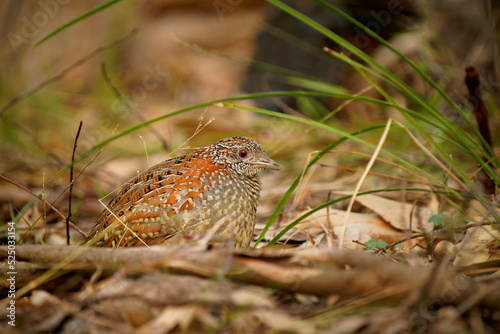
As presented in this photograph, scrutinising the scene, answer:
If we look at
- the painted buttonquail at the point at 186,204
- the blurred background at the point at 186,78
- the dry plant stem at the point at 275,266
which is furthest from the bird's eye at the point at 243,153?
the dry plant stem at the point at 275,266

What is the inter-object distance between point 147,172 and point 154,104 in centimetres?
572

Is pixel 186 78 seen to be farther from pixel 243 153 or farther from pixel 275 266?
pixel 275 266

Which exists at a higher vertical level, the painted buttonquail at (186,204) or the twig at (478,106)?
the twig at (478,106)

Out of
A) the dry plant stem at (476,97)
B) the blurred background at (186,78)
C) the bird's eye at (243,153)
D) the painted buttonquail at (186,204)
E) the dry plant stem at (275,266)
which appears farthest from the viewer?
the blurred background at (186,78)

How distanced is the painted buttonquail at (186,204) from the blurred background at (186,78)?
0.81ft

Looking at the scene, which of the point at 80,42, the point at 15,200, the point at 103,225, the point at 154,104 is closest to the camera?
the point at 103,225

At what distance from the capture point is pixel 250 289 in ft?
7.94

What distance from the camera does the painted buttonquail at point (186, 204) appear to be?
333cm

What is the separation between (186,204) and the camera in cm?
340

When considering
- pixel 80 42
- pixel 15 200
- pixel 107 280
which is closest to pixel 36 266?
pixel 107 280

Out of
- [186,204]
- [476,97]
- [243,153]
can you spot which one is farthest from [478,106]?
[186,204]

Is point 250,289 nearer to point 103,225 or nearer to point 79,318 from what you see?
point 79,318

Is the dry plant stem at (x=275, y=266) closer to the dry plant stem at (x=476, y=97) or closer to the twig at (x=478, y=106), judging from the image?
the dry plant stem at (x=476, y=97)

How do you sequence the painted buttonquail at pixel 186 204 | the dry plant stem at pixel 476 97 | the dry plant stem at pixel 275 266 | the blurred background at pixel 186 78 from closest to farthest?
the dry plant stem at pixel 275 266, the painted buttonquail at pixel 186 204, the dry plant stem at pixel 476 97, the blurred background at pixel 186 78
